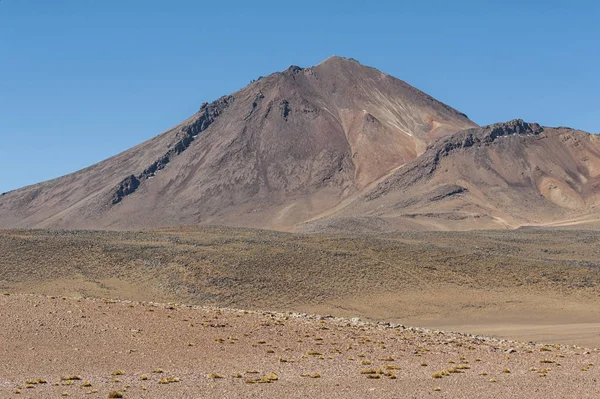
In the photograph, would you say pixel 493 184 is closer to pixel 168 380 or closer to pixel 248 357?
pixel 248 357

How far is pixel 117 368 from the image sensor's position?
79.8ft

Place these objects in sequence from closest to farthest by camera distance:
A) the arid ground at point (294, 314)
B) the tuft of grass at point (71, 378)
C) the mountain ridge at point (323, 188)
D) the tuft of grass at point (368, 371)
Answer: the tuft of grass at point (71, 378)
the arid ground at point (294, 314)
the tuft of grass at point (368, 371)
the mountain ridge at point (323, 188)

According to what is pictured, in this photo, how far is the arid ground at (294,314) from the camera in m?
23.6

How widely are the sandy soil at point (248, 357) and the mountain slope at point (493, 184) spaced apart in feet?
310

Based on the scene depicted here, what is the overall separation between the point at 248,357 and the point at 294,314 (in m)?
9.13

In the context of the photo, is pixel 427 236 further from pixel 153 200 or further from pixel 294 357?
pixel 153 200

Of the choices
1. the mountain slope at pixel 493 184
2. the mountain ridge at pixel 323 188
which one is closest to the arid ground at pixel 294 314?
the mountain slope at pixel 493 184

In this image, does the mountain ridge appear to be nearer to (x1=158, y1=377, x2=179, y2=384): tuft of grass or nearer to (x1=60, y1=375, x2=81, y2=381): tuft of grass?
(x1=158, y1=377, x2=179, y2=384): tuft of grass

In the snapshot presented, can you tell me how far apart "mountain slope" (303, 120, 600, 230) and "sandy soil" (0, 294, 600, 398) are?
94.4 metres

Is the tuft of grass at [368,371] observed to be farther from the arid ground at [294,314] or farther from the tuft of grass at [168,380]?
the tuft of grass at [168,380]

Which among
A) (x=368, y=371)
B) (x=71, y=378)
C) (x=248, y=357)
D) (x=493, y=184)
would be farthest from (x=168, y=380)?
(x=493, y=184)

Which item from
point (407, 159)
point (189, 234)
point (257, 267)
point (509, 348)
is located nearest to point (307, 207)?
point (407, 159)

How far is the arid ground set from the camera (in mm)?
23578

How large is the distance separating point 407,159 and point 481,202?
38.8 meters
